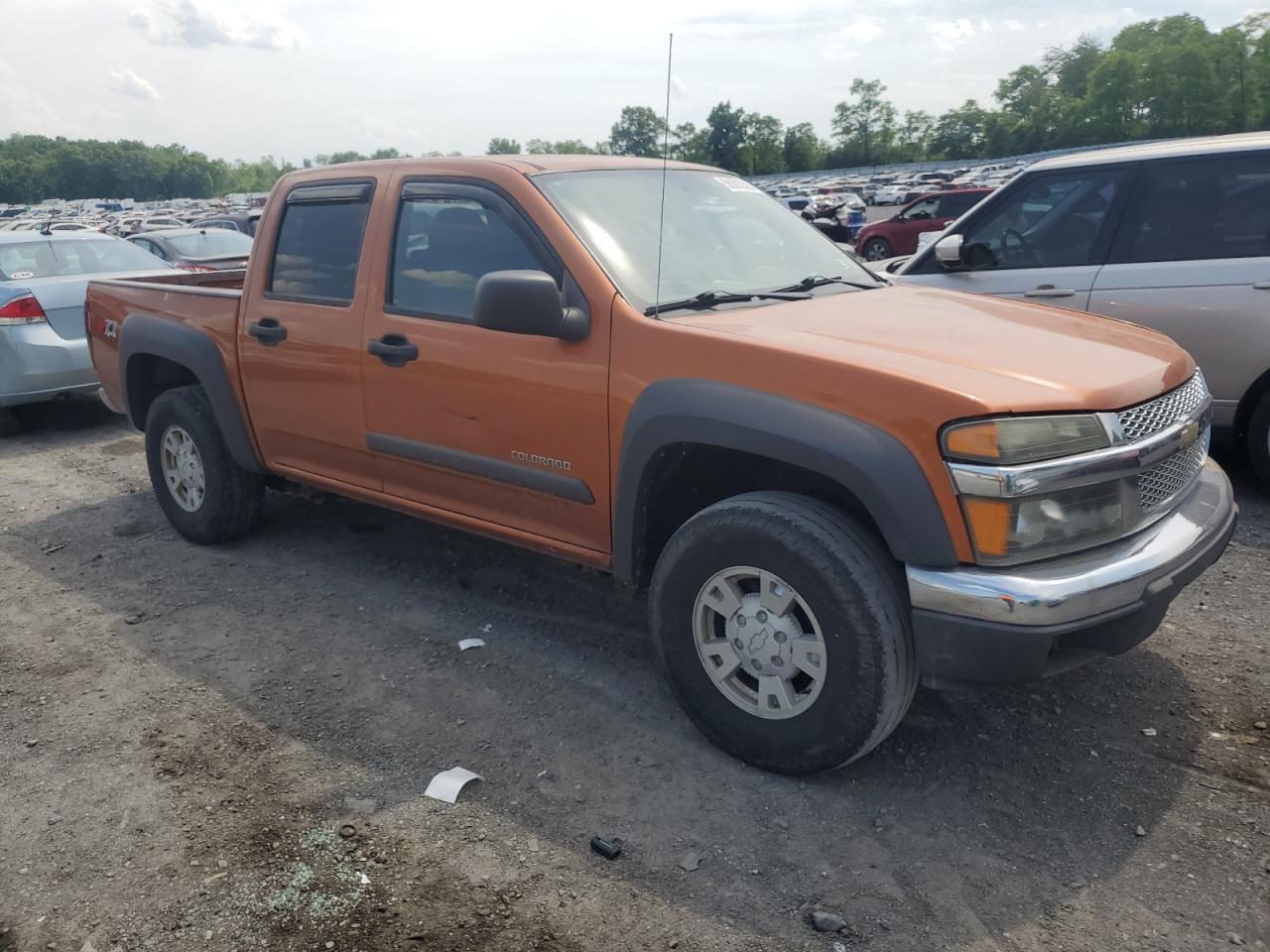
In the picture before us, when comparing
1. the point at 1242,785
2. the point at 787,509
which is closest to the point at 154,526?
the point at 787,509

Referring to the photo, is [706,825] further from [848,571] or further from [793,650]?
[848,571]

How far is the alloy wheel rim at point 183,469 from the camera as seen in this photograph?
5.41 metres

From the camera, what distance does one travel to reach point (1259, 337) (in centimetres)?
514

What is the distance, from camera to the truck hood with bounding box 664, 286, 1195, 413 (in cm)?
283

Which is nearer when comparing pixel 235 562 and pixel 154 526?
pixel 235 562

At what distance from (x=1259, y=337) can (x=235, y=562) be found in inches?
208

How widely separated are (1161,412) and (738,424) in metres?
1.27

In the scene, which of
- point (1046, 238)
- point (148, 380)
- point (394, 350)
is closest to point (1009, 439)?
point (394, 350)

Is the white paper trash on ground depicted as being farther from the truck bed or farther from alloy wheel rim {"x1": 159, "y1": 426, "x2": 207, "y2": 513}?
alloy wheel rim {"x1": 159, "y1": 426, "x2": 207, "y2": 513}

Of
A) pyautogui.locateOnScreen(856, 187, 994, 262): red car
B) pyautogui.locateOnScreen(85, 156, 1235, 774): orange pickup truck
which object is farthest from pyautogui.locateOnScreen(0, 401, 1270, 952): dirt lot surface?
pyautogui.locateOnScreen(856, 187, 994, 262): red car

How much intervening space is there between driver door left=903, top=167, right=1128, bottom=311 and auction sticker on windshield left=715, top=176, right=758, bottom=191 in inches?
68.1

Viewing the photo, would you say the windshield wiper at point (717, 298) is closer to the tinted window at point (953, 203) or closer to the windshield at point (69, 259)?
the windshield at point (69, 259)

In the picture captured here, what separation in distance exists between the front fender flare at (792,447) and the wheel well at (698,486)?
0.05 meters

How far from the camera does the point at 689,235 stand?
393cm
